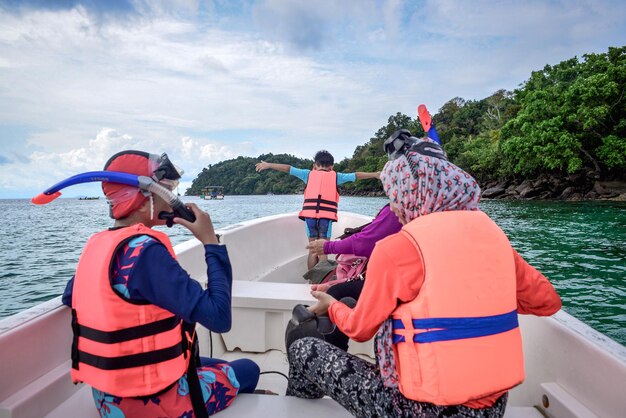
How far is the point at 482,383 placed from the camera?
984 mm

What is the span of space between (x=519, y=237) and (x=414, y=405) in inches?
373

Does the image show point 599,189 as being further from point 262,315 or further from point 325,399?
point 325,399

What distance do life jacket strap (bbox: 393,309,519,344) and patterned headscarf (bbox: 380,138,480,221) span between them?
32 centimetres

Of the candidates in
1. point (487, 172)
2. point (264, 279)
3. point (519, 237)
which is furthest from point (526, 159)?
point (264, 279)

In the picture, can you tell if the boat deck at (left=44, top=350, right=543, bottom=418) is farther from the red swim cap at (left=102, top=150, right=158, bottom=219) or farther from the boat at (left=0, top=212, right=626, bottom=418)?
the red swim cap at (left=102, top=150, right=158, bottom=219)

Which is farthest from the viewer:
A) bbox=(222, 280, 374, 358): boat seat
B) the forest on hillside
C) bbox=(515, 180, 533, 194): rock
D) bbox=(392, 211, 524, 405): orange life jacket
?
bbox=(515, 180, 533, 194): rock

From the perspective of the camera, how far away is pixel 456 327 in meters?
0.97

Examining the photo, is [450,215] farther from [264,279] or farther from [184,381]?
[264,279]

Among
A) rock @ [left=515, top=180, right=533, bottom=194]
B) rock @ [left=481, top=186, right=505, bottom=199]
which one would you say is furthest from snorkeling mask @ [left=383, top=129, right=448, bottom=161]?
rock @ [left=481, top=186, right=505, bottom=199]

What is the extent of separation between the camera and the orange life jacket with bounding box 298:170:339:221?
158 inches

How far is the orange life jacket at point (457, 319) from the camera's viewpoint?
0.97 m

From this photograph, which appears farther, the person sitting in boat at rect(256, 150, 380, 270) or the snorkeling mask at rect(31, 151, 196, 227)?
the person sitting in boat at rect(256, 150, 380, 270)

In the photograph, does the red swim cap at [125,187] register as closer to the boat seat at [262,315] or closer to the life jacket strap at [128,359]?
the life jacket strap at [128,359]

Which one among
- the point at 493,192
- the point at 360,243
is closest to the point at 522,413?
the point at 360,243
